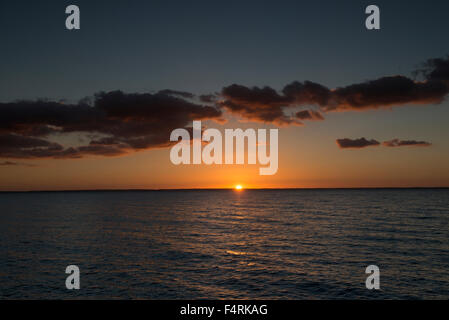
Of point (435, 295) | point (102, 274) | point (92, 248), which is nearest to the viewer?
point (435, 295)

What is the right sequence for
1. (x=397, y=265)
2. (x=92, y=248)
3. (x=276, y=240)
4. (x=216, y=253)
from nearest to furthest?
1. (x=397, y=265)
2. (x=216, y=253)
3. (x=92, y=248)
4. (x=276, y=240)

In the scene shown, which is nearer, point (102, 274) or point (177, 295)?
point (177, 295)

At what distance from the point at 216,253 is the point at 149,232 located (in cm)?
2276

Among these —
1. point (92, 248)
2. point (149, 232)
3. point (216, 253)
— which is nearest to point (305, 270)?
point (216, 253)

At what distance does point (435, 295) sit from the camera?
23.5 metres
